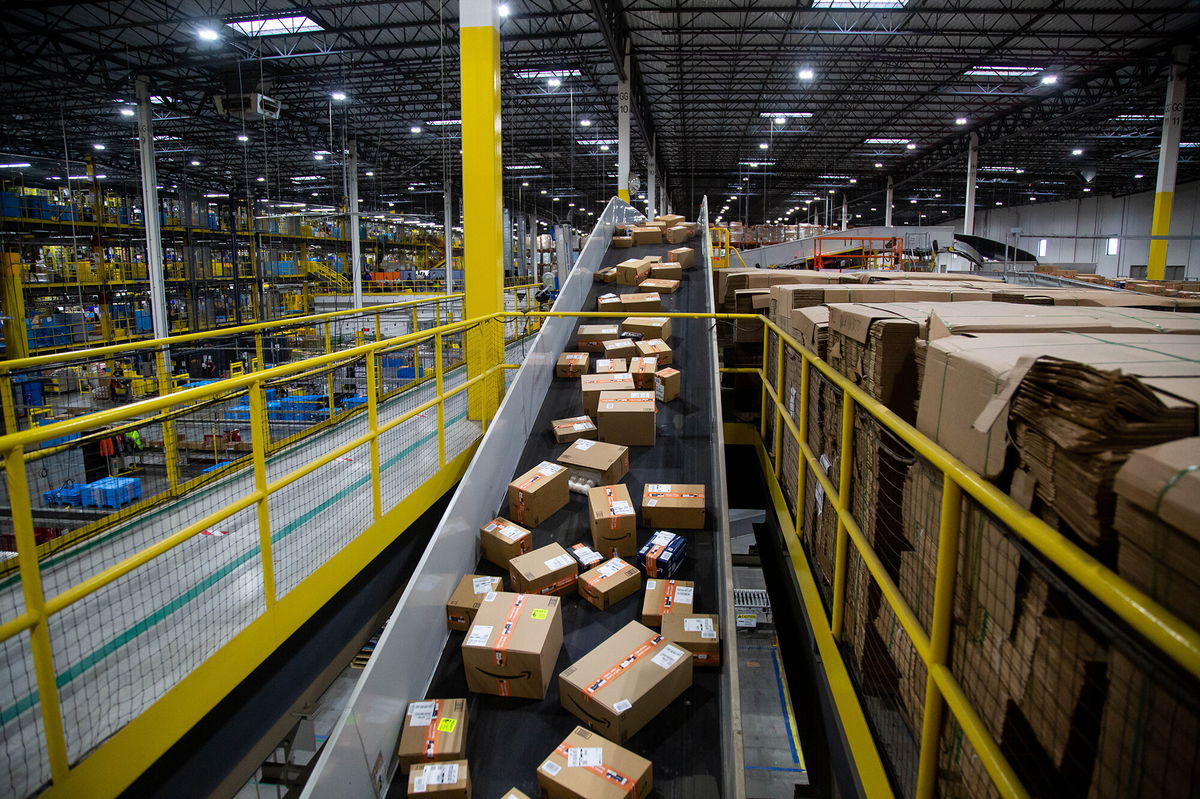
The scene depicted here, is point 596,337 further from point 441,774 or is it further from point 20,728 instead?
point 20,728

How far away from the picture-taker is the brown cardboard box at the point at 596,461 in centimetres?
520

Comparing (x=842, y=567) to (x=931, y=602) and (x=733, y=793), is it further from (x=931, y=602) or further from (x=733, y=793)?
(x=733, y=793)

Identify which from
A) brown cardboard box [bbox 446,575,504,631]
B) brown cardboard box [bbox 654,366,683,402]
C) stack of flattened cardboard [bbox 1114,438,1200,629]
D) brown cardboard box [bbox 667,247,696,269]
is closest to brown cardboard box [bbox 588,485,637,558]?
brown cardboard box [bbox 446,575,504,631]

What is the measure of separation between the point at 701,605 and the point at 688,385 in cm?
320

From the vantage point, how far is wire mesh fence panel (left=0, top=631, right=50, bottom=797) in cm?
217

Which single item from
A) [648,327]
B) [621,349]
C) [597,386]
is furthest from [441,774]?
[648,327]

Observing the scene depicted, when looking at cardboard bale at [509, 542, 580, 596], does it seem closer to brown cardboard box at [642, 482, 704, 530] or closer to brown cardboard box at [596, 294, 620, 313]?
brown cardboard box at [642, 482, 704, 530]

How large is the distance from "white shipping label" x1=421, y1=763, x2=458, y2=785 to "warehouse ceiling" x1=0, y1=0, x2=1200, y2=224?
814 centimetres

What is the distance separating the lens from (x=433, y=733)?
332 centimetres

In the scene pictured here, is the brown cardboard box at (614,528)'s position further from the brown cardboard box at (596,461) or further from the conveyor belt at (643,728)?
the brown cardboard box at (596,461)

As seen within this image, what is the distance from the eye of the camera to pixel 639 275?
9.69m

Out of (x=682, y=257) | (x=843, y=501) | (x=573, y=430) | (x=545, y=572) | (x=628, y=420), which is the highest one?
(x=682, y=257)

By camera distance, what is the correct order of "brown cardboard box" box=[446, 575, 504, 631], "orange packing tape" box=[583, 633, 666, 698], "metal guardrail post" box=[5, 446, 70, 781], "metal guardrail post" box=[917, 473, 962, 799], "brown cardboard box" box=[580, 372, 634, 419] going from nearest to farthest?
1. "metal guardrail post" box=[917, 473, 962, 799]
2. "metal guardrail post" box=[5, 446, 70, 781]
3. "orange packing tape" box=[583, 633, 666, 698]
4. "brown cardboard box" box=[446, 575, 504, 631]
5. "brown cardboard box" box=[580, 372, 634, 419]

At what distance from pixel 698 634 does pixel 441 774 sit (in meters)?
1.56
